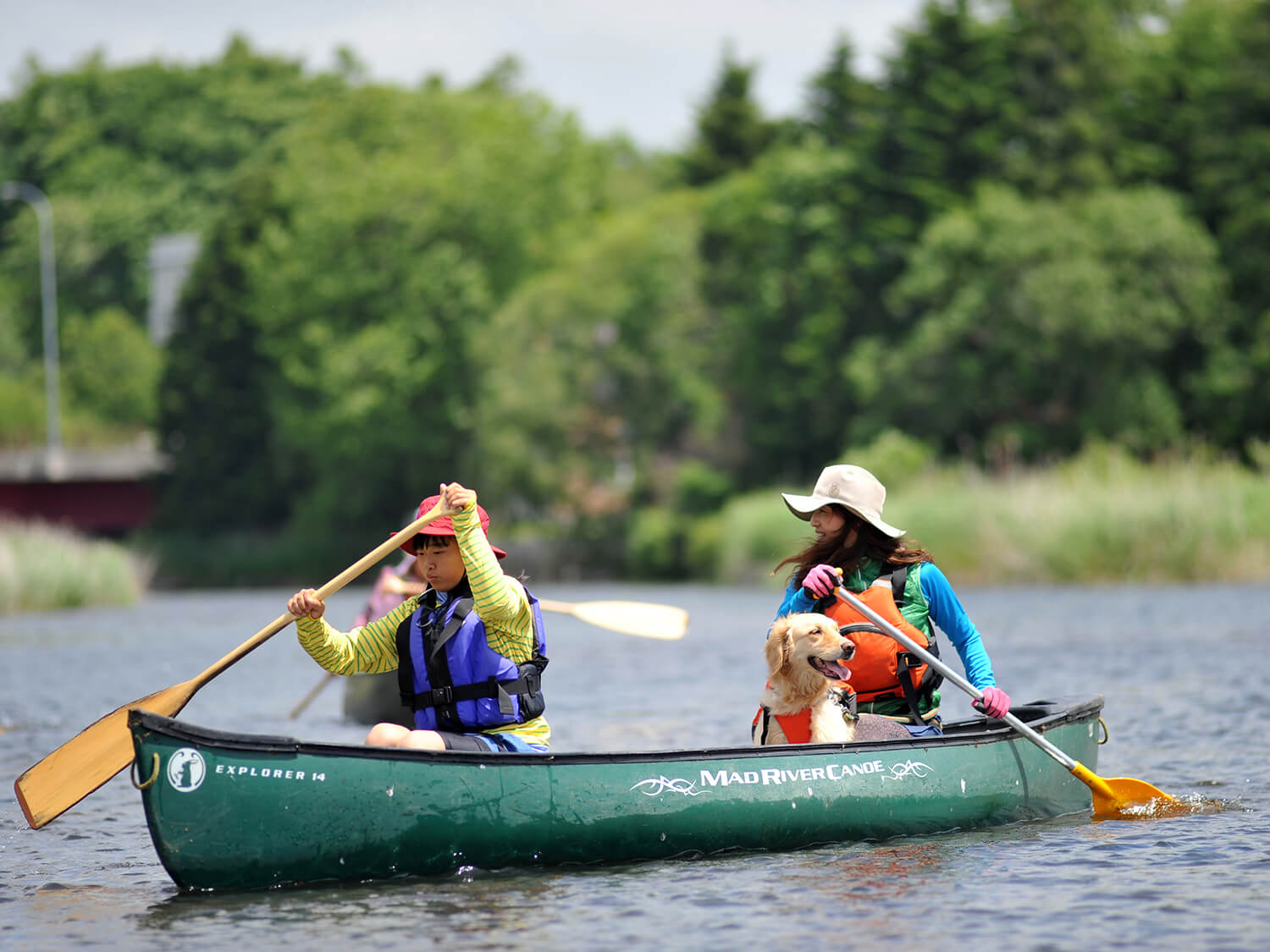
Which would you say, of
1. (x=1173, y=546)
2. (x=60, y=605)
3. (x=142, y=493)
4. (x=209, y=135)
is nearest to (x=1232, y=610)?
(x=1173, y=546)

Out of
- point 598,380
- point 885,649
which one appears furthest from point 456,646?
point 598,380

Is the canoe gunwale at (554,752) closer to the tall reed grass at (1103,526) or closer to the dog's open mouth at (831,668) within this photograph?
the dog's open mouth at (831,668)

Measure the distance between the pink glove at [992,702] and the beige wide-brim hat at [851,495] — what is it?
0.74 metres

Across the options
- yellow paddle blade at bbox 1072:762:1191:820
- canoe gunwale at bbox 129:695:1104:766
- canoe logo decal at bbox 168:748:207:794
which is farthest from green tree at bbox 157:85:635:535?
canoe logo decal at bbox 168:748:207:794

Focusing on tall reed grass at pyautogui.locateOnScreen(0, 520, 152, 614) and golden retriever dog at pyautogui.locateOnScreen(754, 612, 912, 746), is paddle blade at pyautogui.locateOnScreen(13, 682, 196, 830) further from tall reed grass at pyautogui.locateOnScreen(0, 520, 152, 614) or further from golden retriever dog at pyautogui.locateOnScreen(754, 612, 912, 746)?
tall reed grass at pyautogui.locateOnScreen(0, 520, 152, 614)

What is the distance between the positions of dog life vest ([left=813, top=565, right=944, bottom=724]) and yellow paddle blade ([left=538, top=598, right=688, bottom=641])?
1.01 m

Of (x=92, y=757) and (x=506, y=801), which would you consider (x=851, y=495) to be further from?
(x=92, y=757)

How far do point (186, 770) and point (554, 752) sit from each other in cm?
133

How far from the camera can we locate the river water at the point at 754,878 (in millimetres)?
6117

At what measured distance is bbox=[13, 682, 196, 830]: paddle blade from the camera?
7188mm

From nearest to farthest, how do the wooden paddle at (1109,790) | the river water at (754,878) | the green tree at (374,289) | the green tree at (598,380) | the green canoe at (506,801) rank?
the river water at (754,878), the green canoe at (506,801), the wooden paddle at (1109,790), the green tree at (598,380), the green tree at (374,289)

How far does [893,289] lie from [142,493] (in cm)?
2292

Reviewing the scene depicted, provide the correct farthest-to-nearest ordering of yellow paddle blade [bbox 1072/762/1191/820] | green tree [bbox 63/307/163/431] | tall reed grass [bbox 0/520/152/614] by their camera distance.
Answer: green tree [bbox 63/307/163/431] → tall reed grass [bbox 0/520/152/614] → yellow paddle blade [bbox 1072/762/1191/820]

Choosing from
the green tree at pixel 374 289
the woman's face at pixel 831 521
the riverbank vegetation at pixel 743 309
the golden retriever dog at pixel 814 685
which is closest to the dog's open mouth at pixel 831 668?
the golden retriever dog at pixel 814 685
